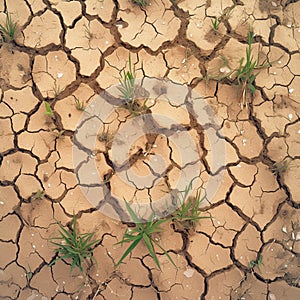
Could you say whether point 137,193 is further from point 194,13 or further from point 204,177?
point 194,13

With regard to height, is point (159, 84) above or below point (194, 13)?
below

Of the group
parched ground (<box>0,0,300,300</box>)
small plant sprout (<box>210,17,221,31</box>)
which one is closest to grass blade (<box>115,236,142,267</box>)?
parched ground (<box>0,0,300,300</box>)

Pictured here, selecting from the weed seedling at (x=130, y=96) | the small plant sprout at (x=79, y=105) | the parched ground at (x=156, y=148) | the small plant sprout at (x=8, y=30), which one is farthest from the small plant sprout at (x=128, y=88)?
the small plant sprout at (x=8, y=30)

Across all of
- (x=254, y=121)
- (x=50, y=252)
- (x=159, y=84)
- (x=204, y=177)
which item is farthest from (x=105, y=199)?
(x=254, y=121)

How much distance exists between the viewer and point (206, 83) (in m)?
3.27

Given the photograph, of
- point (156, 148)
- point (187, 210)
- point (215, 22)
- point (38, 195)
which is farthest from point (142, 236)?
point (215, 22)

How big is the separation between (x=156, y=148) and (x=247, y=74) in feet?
2.63

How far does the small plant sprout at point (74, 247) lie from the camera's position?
9.30ft

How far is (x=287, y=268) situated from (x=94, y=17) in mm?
2175

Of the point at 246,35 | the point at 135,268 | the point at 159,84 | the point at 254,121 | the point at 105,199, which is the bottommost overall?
the point at 135,268

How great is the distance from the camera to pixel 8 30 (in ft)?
10.8

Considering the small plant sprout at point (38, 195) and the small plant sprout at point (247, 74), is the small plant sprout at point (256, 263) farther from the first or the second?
the small plant sprout at point (38, 195)

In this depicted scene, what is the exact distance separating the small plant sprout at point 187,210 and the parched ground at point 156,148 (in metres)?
0.06

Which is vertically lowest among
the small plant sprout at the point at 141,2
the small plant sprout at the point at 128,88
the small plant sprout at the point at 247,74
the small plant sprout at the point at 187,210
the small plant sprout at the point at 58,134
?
the small plant sprout at the point at 187,210
